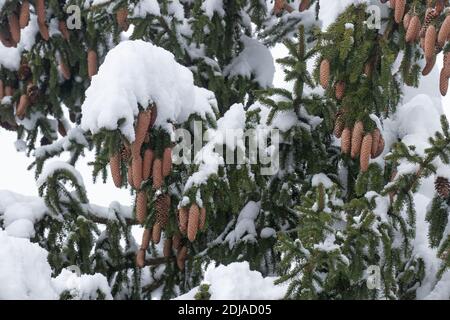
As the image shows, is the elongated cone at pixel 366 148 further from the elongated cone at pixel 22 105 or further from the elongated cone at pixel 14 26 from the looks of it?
the elongated cone at pixel 22 105

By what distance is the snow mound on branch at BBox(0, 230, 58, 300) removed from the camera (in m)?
4.06

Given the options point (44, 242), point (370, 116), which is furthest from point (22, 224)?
point (370, 116)

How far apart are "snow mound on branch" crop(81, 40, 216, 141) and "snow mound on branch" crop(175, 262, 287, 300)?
983 millimetres

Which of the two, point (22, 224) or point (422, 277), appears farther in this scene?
point (22, 224)

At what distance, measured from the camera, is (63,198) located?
672 centimetres

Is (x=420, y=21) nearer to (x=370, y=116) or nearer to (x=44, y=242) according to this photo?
(x=370, y=116)

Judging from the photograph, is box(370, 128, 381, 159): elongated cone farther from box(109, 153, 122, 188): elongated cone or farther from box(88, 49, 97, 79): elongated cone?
box(88, 49, 97, 79): elongated cone

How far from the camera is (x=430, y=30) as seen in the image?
213 inches

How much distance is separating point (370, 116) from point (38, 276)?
2.51 meters

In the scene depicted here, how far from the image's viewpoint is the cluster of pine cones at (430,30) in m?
5.38

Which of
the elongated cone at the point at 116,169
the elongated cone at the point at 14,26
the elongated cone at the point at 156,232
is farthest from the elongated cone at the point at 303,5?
the elongated cone at the point at 116,169

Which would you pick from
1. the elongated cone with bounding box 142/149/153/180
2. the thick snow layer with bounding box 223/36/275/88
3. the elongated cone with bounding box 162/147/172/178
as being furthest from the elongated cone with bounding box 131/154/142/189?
the thick snow layer with bounding box 223/36/275/88

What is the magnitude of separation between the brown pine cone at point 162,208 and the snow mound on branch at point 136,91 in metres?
0.74

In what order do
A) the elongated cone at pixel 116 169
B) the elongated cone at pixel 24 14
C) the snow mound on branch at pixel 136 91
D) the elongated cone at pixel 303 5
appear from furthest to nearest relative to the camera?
1. the elongated cone at pixel 303 5
2. the elongated cone at pixel 24 14
3. the elongated cone at pixel 116 169
4. the snow mound on branch at pixel 136 91
